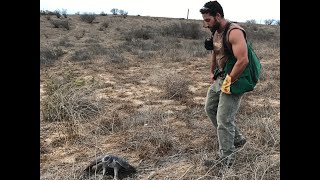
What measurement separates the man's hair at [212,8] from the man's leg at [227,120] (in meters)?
0.76

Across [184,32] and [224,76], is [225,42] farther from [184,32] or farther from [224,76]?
[184,32]

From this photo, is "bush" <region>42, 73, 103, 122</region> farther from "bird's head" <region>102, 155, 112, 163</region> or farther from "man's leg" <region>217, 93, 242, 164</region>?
"man's leg" <region>217, 93, 242, 164</region>

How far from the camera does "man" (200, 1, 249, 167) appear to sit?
328 cm

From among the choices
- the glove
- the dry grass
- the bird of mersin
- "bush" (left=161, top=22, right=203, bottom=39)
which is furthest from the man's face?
"bush" (left=161, top=22, right=203, bottom=39)

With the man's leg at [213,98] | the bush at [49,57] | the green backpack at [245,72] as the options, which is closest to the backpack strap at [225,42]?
the green backpack at [245,72]

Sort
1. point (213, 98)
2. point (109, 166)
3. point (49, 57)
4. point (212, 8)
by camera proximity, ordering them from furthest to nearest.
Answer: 1. point (49, 57)
2. point (213, 98)
3. point (109, 166)
4. point (212, 8)

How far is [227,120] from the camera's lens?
3645 mm

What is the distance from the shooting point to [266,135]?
434cm

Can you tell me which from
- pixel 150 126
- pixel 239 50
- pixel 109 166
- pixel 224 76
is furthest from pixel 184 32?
pixel 239 50

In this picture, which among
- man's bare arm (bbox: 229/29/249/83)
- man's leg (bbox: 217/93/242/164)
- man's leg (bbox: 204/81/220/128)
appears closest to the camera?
man's bare arm (bbox: 229/29/249/83)

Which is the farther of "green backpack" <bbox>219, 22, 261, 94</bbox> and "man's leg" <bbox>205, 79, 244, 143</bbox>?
"man's leg" <bbox>205, 79, 244, 143</bbox>

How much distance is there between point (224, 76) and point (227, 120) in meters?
0.42
